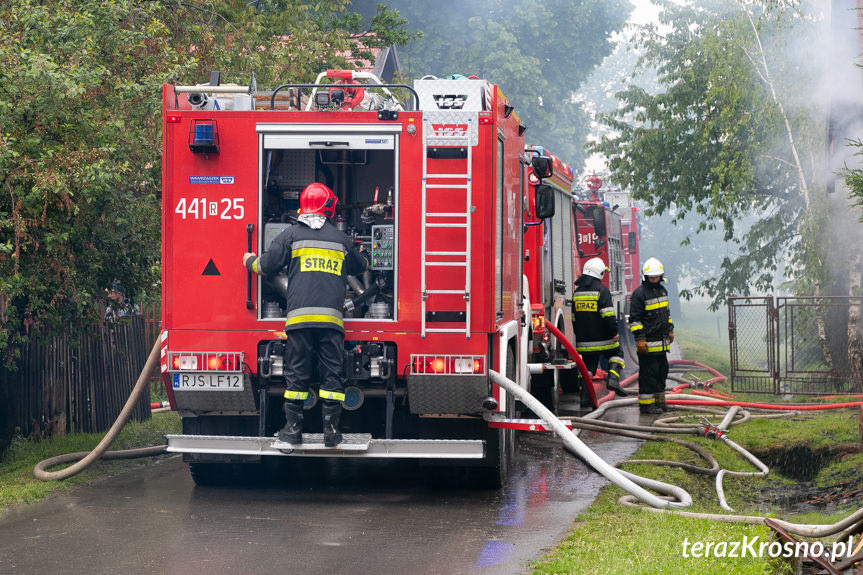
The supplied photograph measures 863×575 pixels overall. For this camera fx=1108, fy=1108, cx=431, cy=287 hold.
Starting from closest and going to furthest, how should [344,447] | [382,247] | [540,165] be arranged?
1. [344,447]
2. [382,247]
3. [540,165]

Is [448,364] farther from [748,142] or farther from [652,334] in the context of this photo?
[748,142]

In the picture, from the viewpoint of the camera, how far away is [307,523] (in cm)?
735

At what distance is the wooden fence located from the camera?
10.5m

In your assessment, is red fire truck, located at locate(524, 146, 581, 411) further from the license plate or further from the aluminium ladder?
the license plate

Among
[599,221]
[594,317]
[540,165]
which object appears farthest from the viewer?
[599,221]

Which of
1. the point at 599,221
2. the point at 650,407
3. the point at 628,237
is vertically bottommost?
the point at 650,407

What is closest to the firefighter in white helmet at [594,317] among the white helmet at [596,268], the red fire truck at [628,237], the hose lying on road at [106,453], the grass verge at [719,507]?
the white helmet at [596,268]

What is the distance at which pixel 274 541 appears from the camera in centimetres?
679

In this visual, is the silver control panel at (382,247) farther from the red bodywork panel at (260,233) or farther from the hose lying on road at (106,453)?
the hose lying on road at (106,453)

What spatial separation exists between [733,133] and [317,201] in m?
12.8

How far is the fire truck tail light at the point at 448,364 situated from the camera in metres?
7.84

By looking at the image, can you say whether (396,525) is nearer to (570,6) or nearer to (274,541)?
(274,541)

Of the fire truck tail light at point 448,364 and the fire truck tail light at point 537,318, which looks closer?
the fire truck tail light at point 448,364

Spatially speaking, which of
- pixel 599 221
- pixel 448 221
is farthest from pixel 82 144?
pixel 599 221
